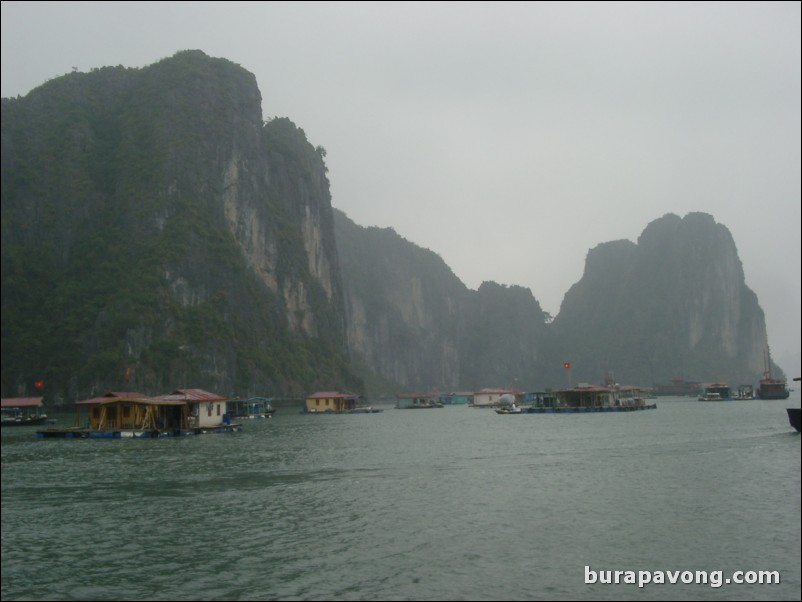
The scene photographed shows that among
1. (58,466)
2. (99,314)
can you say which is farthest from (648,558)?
(99,314)

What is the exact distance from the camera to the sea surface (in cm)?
1474

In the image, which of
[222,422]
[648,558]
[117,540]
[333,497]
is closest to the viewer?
[648,558]

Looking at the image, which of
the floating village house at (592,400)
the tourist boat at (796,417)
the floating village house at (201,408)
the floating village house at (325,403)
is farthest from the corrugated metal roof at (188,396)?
the floating village house at (592,400)

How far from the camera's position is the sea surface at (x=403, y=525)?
14.7 meters

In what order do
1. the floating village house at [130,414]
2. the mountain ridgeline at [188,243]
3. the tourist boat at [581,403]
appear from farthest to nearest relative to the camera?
1. the tourist boat at [581,403]
2. the mountain ridgeline at [188,243]
3. the floating village house at [130,414]

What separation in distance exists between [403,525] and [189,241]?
107990 mm

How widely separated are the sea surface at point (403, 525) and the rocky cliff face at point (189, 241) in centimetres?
1404

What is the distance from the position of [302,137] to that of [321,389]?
2860 inches

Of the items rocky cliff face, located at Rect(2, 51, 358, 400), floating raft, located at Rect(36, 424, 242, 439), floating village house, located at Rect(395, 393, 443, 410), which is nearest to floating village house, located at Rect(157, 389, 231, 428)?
floating raft, located at Rect(36, 424, 242, 439)

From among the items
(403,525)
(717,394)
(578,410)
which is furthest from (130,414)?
(717,394)

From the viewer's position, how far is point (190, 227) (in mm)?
122062

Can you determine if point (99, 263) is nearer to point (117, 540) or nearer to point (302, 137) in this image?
point (117, 540)

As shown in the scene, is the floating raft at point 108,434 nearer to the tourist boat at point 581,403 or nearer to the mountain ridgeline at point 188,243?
the mountain ridgeline at point 188,243

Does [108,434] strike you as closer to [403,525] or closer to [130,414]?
[130,414]
